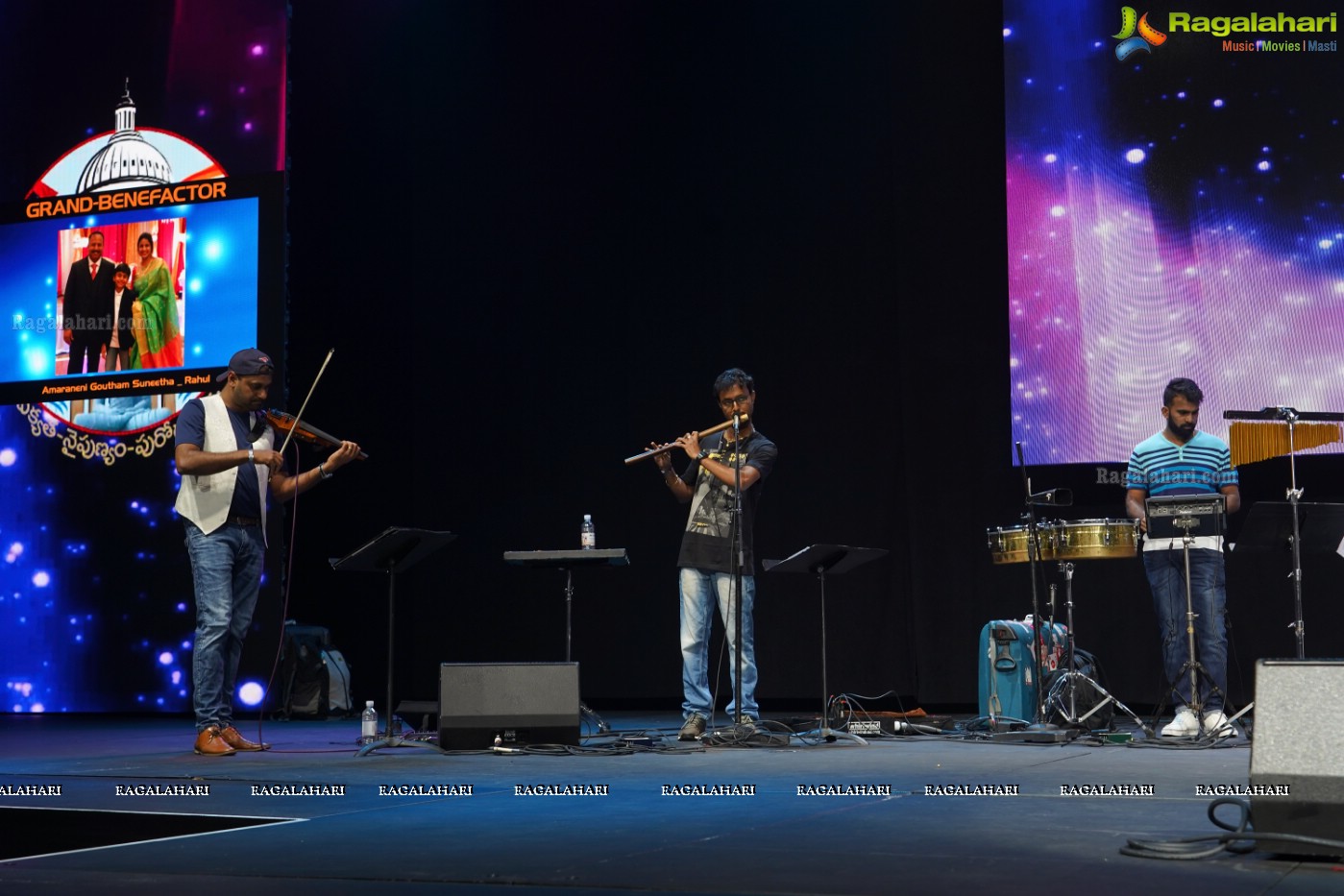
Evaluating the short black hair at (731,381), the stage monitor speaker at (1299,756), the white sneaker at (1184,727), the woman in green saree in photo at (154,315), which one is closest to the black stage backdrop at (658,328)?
the woman in green saree in photo at (154,315)

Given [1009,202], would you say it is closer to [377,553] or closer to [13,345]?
[377,553]

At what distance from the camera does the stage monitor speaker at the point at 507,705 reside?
5660 millimetres

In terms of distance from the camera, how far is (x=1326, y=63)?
791 cm

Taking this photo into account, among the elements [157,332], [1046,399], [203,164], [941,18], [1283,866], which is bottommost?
[1283,866]

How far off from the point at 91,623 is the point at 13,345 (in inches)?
73.7

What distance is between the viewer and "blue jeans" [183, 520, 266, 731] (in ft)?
19.0

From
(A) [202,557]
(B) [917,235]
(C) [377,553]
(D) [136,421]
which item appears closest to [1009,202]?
(B) [917,235]

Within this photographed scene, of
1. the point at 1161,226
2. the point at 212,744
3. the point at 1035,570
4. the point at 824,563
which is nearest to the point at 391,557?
the point at 212,744

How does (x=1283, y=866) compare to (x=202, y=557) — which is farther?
(x=202, y=557)

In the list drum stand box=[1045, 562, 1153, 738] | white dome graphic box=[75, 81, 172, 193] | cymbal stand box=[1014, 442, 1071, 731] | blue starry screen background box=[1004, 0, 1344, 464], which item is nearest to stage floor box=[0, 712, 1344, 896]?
cymbal stand box=[1014, 442, 1071, 731]

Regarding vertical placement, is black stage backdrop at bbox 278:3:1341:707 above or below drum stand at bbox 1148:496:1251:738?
above

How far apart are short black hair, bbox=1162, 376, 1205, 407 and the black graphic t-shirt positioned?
1.80m

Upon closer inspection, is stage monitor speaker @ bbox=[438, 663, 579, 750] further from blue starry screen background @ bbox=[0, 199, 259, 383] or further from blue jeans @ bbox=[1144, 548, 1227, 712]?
blue starry screen background @ bbox=[0, 199, 259, 383]

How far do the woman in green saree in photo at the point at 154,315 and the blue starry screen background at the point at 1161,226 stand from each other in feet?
16.5
